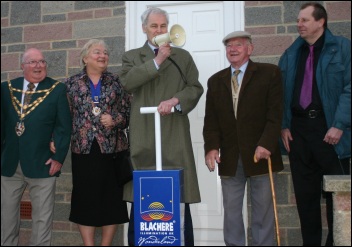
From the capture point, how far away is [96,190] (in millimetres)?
3297

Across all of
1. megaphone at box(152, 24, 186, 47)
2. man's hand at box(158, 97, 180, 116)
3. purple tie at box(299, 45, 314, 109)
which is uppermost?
megaphone at box(152, 24, 186, 47)

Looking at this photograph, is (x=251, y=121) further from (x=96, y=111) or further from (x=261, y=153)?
(x=96, y=111)

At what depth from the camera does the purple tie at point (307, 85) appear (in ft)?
10.2

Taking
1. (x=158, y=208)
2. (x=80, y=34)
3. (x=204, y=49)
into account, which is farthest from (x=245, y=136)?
(x=80, y=34)

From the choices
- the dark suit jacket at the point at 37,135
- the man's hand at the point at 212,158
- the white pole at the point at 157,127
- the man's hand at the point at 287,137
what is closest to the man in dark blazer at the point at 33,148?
the dark suit jacket at the point at 37,135

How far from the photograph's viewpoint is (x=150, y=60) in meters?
3.11

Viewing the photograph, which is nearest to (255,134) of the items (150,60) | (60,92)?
(150,60)

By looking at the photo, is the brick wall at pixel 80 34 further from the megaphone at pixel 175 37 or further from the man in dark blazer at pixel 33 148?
the megaphone at pixel 175 37

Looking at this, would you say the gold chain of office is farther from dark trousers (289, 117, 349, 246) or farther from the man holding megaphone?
dark trousers (289, 117, 349, 246)

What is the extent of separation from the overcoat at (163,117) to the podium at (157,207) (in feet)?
0.92

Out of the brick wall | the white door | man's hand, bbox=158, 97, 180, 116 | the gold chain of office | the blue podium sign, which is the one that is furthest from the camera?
the white door

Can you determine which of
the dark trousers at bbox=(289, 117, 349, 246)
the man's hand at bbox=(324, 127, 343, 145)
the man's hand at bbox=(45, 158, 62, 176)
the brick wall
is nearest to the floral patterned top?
the man's hand at bbox=(45, 158, 62, 176)

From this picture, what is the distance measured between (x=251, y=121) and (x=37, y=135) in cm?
164

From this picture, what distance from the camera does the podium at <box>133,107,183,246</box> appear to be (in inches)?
112
